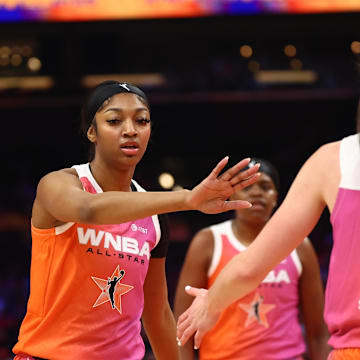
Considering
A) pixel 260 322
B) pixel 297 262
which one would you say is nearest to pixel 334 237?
pixel 260 322

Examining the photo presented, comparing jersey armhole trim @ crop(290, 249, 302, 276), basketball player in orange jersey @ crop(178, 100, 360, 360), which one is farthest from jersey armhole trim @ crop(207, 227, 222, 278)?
basketball player in orange jersey @ crop(178, 100, 360, 360)

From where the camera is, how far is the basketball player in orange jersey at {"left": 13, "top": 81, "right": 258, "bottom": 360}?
3037 mm

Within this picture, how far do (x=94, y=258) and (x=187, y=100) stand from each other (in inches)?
211

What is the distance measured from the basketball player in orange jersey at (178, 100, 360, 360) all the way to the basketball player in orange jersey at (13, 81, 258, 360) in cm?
82

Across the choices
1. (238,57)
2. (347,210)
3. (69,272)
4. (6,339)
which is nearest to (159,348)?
(69,272)

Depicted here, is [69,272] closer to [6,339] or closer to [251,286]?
[251,286]

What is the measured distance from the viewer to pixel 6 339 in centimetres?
792

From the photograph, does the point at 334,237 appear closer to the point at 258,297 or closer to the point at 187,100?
the point at 258,297

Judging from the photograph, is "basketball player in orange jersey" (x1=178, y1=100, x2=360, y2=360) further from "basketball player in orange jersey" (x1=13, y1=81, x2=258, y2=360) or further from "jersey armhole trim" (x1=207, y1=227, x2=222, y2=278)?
"jersey armhole trim" (x1=207, y1=227, x2=222, y2=278)

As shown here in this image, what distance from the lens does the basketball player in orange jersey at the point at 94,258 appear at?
3.04 metres

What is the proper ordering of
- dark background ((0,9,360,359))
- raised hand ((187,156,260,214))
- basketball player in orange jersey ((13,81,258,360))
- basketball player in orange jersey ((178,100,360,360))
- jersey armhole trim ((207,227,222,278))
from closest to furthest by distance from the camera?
basketball player in orange jersey ((178,100,360,360)) < raised hand ((187,156,260,214)) < basketball player in orange jersey ((13,81,258,360)) < jersey armhole trim ((207,227,222,278)) < dark background ((0,9,360,359))

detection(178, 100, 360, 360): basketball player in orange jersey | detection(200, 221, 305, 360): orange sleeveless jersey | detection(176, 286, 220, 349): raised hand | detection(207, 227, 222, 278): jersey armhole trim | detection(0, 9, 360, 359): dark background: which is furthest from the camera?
detection(0, 9, 360, 359): dark background

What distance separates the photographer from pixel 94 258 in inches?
122

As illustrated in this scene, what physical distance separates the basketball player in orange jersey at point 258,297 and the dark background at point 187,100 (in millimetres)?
3487
